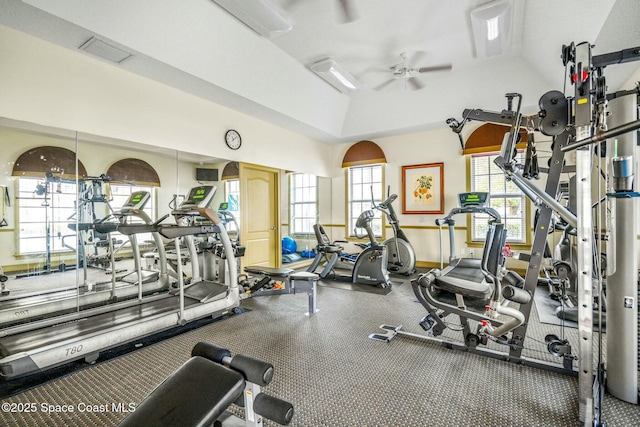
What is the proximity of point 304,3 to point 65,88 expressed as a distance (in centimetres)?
285

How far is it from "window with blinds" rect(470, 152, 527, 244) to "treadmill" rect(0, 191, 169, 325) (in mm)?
5811

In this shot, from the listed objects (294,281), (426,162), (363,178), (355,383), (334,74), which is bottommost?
(355,383)

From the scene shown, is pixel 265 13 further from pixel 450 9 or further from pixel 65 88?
pixel 65 88

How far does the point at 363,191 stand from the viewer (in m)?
7.50

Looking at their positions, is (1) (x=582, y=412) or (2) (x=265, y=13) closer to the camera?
(1) (x=582, y=412)

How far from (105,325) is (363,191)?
19.1 feet

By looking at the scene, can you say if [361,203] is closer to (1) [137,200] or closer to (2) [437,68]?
(2) [437,68]

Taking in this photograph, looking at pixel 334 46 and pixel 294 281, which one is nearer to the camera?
pixel 294 281

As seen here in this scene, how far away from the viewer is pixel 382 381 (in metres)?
2.24

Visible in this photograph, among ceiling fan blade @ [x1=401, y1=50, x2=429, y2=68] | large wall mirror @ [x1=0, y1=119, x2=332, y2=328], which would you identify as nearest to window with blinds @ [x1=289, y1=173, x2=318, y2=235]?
large wall mirror @ [x1=0, y1=119, x2=332, y2=328]

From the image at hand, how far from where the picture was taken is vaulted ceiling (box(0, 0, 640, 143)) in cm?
295

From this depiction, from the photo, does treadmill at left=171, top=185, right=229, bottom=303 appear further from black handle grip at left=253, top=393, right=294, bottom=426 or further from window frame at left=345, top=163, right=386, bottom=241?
window frame at left=345, top=163, right=386, bottom=241

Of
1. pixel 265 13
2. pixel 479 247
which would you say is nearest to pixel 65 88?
pixel 265 13

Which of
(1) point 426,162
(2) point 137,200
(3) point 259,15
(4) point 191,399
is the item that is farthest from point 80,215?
(1) point 426,162
